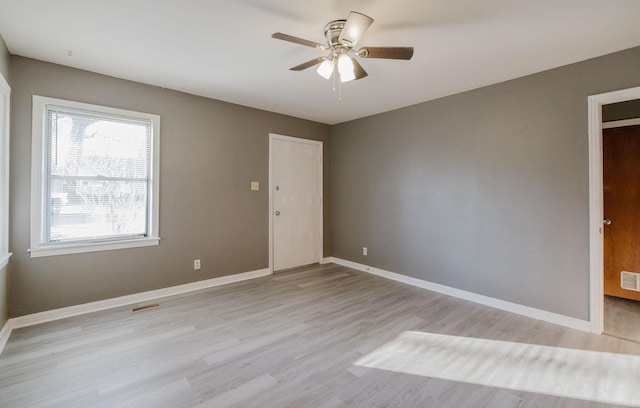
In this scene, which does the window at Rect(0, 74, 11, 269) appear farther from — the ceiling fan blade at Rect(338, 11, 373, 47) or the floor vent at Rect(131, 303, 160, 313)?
the ceiling fan blade at Rect(338, 11, 373, 47)

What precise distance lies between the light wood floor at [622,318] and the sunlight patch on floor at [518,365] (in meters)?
0.47

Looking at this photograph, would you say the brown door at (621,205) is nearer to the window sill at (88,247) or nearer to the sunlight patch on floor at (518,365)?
the sunlight patch on floor at (518,365)

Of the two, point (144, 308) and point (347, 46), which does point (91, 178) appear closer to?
point (144, 308)

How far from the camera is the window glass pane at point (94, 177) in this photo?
2.79m

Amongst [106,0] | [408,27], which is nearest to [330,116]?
[408,27]

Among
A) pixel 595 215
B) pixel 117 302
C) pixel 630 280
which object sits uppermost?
pixel 595 215

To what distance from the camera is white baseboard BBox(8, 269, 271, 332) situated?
267 centimetres

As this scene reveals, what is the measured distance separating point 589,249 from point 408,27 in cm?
256

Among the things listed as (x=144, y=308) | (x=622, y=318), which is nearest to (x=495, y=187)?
(x=622, y=318)

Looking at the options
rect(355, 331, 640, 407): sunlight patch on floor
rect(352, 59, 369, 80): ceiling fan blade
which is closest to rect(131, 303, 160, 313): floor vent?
rect(355, 331, 640, 407): sunlight patch on floor

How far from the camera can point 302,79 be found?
3.09 metres

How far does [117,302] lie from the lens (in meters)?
3.10

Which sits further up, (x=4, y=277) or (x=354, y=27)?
(x=354, y=27)

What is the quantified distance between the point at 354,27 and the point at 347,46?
0.85ft
